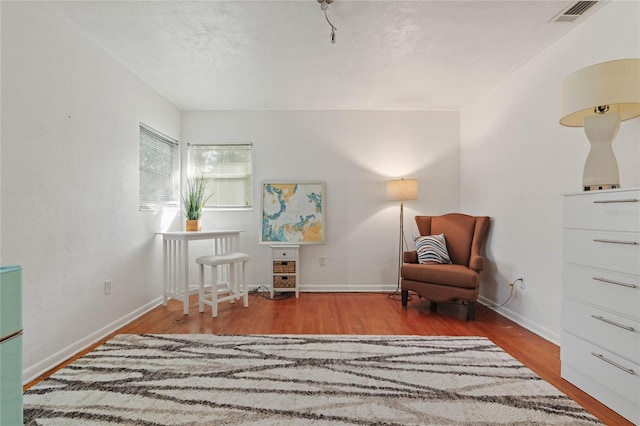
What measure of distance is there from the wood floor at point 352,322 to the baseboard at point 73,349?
2.2 inches

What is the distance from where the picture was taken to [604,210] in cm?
160

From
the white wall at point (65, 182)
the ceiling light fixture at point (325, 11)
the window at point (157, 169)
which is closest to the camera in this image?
the white wall at point (65, 182)

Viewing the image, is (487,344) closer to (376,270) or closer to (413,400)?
(413,400)

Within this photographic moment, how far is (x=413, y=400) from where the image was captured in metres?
1.63

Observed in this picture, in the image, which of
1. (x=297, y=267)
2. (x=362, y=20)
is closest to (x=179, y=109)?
(x=297, y=267)

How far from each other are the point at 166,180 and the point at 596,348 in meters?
4.16

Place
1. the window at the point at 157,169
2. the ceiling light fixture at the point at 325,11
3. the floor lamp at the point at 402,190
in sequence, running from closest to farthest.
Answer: the ceiling light fixture at the point at 325,11
the window at the point at 157,169
the floor lamp at the point at 402,190

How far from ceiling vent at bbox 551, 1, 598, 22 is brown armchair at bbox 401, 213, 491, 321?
1.81 m

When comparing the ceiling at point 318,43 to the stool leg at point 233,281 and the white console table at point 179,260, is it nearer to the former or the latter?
the white console table at point 179,260

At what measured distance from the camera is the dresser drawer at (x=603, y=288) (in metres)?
1.46

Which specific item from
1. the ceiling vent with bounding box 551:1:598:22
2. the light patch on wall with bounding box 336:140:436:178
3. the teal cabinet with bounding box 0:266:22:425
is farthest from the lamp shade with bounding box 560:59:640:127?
the teal cabinet with bounding box 0:266:22:425

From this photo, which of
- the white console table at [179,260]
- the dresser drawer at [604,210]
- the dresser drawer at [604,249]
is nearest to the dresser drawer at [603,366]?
the dresser drawer at [604,249]

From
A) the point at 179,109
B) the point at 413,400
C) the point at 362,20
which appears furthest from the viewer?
the point at 179,109

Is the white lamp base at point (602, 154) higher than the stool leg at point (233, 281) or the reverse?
higher
